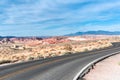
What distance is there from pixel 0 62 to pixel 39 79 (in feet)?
45.9

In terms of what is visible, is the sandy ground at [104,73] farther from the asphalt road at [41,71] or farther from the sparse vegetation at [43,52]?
the sparse vegetation at [43,52]

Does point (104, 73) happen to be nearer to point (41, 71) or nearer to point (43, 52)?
point (41, 71)

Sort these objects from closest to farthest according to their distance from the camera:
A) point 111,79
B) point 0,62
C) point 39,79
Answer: point 39,79 < point 111,79 < point 0,62

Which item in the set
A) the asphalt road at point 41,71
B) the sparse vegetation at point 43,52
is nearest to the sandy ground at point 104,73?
the asphalt road at point 41,71

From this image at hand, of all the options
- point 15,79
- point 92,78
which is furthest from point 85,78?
point 15,79

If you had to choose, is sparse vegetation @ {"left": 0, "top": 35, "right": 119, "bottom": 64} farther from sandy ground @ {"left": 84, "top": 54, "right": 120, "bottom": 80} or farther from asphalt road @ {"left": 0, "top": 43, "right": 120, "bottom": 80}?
sandy ground @ {"left": 84, "top": 54, "right": 120, "bottom": 80}

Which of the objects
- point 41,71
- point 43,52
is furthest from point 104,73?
point 43,52

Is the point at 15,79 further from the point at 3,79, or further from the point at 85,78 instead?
the point at 85,78

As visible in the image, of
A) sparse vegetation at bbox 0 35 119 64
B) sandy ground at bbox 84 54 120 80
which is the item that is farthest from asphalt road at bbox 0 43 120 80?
sparse vegetation at bbox 0 35 119 64

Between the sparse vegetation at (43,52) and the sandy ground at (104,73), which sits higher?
the sandy ground at (104,73)

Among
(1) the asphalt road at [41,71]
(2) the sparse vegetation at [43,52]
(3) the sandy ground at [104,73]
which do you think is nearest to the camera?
(1) the asphalt road at [41,71]

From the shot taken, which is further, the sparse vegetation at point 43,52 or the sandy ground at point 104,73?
the sparse vegetation at point 43,52

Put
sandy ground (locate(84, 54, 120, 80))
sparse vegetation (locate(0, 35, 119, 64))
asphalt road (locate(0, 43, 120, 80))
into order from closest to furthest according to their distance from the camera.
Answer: asphalt road (locate(0, 43, 120, 80)) → sandy ground (locate(84, 54, 120, 80)) → sparse vegetation (locate(0, 35, 119, 64))

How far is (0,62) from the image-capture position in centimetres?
2700
